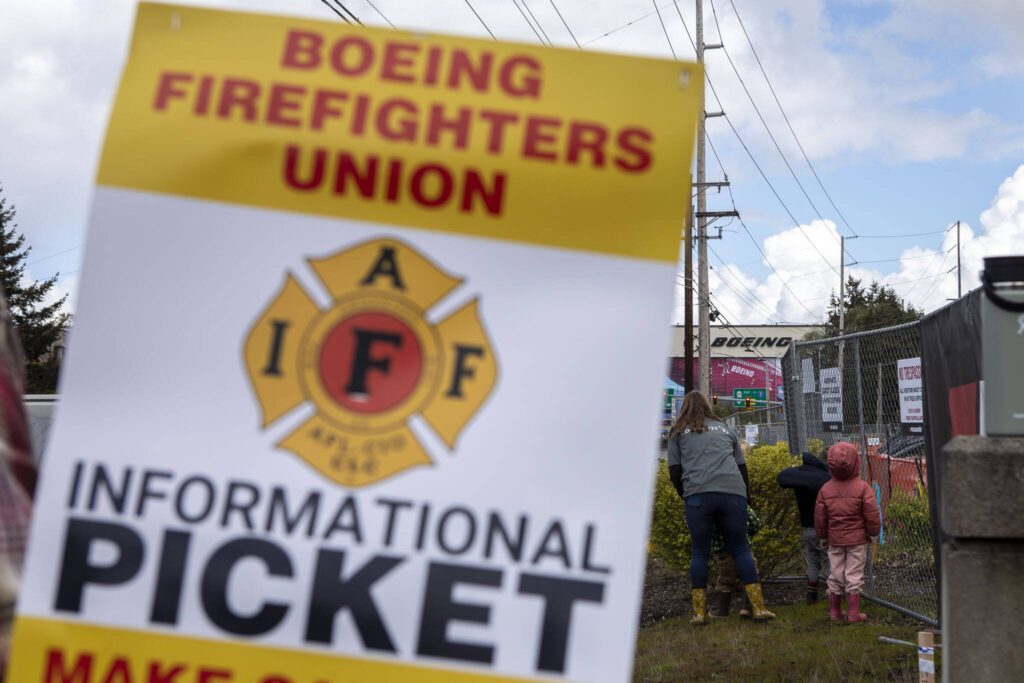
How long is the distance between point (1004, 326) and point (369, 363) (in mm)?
2179

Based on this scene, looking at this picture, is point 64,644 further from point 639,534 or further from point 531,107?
point 531,107

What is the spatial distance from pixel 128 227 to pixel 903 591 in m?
8.54

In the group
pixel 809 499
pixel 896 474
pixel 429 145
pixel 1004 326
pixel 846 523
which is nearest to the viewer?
pixel 429 145

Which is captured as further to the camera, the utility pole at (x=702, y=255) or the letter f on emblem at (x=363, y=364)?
the utility pole at (x=702, y=255)

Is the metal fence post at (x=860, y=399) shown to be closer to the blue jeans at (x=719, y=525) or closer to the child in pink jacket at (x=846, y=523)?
the child in pink jacket at (x=846, y=523)

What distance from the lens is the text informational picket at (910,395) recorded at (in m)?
8.35

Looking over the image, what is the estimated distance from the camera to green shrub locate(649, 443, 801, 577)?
1035 cm

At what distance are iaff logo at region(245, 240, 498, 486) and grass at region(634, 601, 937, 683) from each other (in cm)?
573

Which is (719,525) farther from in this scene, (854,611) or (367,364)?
(367,364)

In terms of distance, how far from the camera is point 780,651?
7887 mm

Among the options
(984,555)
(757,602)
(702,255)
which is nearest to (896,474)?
(757,602)

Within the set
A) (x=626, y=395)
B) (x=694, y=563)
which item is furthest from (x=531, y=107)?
(x=694, y=563)

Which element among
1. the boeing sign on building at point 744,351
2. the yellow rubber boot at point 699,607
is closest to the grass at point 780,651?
the yellow rubber boot at point 699,607

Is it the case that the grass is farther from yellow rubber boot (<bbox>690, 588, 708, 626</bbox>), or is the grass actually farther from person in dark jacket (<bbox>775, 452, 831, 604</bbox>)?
person in dark jacket (<bbox>775, 452, 831, 604</bbox>)
